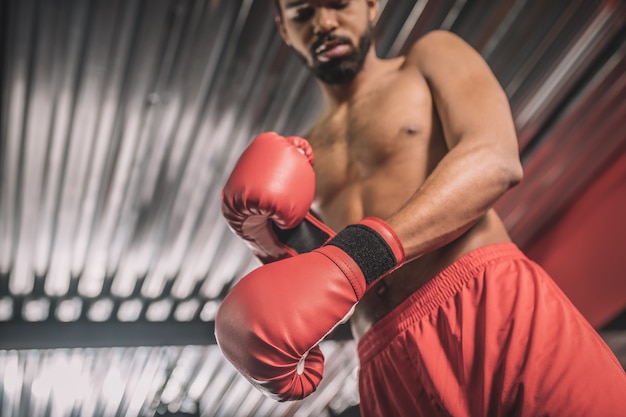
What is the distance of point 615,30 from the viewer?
7.47ft

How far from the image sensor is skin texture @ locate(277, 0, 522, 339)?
1166 millimetres

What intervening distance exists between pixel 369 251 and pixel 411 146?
43 cm

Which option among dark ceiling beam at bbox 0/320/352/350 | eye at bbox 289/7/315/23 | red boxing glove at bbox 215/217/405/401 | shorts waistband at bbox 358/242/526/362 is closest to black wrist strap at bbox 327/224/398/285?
red boxing glove at bbox 215/217/405/401

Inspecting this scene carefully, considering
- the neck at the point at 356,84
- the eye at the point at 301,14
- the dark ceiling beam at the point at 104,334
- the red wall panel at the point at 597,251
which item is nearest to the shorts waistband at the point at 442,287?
the neck at the point at 356,84

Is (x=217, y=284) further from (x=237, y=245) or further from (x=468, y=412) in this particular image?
(x=468, y=412)

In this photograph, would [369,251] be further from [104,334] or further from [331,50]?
[104,334]

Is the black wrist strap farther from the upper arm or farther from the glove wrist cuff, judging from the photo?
the upper arm

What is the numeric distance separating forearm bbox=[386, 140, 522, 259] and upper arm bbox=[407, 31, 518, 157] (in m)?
0.04

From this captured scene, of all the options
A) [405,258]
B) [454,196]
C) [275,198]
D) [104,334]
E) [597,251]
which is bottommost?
[104,334]

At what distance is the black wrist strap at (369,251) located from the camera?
3.50 ft

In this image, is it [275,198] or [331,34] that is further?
[331,34]

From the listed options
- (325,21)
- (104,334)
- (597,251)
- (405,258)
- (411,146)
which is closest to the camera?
(405,258)

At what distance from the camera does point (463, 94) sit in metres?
1.34

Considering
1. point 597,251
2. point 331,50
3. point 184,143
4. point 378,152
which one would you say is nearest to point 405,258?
point 378,152
